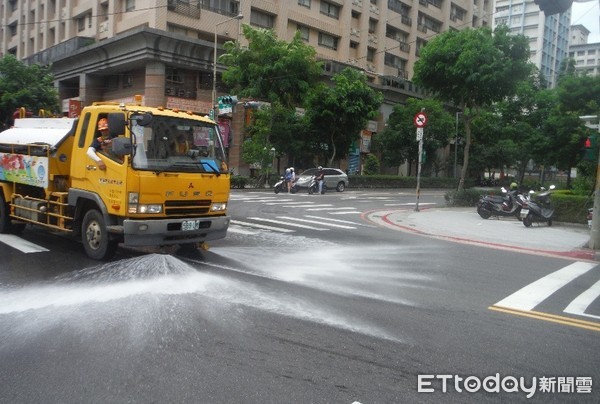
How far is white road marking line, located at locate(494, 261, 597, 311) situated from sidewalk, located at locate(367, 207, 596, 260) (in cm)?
225

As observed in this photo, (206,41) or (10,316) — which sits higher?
(206,41)

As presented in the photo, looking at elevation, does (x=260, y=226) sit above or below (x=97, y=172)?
below

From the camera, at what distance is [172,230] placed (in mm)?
7672

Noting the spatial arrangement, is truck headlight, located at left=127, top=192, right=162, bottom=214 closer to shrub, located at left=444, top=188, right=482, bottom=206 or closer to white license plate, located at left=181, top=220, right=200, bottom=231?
white license plate, located at left=181, top=220, right=200, bottom=231

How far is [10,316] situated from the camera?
5.29 metres

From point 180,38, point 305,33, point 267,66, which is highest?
point 305,33

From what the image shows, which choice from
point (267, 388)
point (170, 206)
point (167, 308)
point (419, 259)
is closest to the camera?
point (267, 388)

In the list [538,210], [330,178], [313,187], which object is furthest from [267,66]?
[538,210]

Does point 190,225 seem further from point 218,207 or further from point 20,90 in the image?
point 20,90

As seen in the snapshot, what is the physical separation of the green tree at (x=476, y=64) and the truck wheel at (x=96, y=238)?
16.9 meters

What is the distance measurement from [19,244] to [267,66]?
23.6 m

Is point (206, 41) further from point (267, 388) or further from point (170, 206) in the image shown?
point (267, 388)

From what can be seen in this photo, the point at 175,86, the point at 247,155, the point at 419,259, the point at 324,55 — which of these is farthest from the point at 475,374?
the point at 324,55

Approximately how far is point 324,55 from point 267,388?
4117 centimetres
